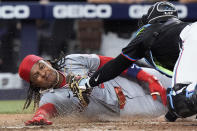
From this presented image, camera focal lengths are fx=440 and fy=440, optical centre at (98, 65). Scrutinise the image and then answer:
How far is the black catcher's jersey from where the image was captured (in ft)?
13.5

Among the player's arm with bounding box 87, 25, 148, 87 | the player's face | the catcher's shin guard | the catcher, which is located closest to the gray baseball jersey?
A: the catcher

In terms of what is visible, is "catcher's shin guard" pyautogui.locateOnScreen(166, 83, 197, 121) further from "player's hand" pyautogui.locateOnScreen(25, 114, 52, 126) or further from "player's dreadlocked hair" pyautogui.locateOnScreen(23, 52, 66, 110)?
"player's dreadlocked hair" pyautogui.locateOnScreen(23, 52, 66, 110)

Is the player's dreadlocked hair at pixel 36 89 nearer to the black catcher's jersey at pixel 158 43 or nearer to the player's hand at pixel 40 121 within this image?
the player's hand at pixel 40 121

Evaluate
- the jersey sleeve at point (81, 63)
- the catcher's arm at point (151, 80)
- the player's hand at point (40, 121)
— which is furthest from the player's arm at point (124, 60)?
the catcher's arm at point (151, 80)

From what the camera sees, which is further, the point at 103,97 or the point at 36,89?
the point at 36,89

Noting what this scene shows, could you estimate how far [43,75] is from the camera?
16.6 ft

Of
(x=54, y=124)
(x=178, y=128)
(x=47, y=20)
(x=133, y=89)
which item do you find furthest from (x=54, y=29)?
(x=178, y=128)

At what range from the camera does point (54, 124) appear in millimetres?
4695

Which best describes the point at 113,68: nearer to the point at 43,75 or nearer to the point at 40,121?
the point at 40,121

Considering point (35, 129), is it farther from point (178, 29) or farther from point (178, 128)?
point (178, 29)

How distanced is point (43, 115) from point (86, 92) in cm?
52

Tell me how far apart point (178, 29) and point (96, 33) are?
7.05 meters

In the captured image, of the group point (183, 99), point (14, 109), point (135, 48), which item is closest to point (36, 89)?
point (135, 48)

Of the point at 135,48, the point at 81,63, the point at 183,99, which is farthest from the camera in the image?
the point at 81,63
